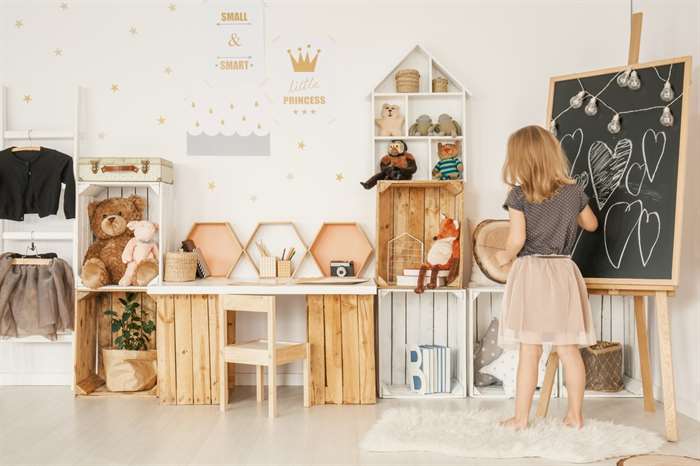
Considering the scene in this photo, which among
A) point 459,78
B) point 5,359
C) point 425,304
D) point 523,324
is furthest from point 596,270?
point 5,359

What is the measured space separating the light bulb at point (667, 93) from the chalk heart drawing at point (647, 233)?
0.49 meters

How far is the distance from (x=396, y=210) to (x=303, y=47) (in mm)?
1080

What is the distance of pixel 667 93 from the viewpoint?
281 cm

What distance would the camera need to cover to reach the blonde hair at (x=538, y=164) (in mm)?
2680

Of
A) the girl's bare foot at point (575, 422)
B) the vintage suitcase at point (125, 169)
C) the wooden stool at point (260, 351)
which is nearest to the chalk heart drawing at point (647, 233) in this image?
the girl's bare foot at point (575, 422)

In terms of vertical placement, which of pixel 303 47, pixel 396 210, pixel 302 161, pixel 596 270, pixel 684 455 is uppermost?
pixel 303 47

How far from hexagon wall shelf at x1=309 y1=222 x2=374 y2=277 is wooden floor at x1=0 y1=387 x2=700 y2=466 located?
2.51 feet

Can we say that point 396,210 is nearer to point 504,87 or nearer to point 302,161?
point 302,161

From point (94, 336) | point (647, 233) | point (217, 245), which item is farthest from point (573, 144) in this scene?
point (94, 336)

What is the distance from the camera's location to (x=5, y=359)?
3.76 metres

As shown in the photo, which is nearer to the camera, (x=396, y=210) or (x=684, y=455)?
(x=684, y=455)

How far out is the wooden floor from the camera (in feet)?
8.25

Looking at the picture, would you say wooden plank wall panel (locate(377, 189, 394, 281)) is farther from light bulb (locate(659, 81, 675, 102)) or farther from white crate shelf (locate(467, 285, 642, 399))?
light bulb (locate(659, 81, 675, 102))

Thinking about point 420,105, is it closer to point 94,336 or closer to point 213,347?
point 213,347
